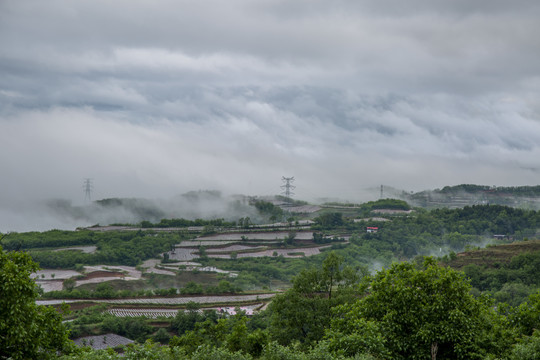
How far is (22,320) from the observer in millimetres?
20062

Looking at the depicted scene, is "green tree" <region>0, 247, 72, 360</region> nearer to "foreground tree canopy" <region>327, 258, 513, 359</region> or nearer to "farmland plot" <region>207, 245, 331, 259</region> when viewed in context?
"foreground tree canopy" <region>327, 258, 513, 359</region>

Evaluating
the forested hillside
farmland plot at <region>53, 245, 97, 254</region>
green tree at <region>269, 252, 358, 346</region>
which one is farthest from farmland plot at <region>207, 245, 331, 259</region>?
green tree at <region>269, 252, 358, 346</region>

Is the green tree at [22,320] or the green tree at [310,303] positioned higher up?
the green tree at [22,320]

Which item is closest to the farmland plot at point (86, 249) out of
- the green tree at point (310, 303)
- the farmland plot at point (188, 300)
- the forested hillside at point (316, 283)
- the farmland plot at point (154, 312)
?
the forested hillside at point (316, 283)

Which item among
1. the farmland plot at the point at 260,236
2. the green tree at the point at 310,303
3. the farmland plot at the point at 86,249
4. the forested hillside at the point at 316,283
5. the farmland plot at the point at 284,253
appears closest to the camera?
the forested hillside at the point at 316,283

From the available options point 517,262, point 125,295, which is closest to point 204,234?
point 125,295

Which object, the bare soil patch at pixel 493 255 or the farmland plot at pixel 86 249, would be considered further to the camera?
the farmland plot at pixel 86 249

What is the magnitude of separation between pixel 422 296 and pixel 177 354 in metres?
11.5

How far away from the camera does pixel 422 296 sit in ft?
81.3

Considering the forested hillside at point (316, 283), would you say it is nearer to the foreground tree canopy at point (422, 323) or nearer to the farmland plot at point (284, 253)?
the foreground tree canopy at point (422, 323)

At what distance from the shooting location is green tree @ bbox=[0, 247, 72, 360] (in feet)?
63.5

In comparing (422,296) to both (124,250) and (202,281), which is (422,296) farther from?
(124,250)

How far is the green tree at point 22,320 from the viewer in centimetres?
1936

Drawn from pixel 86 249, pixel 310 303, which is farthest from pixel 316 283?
pixel 86 249
